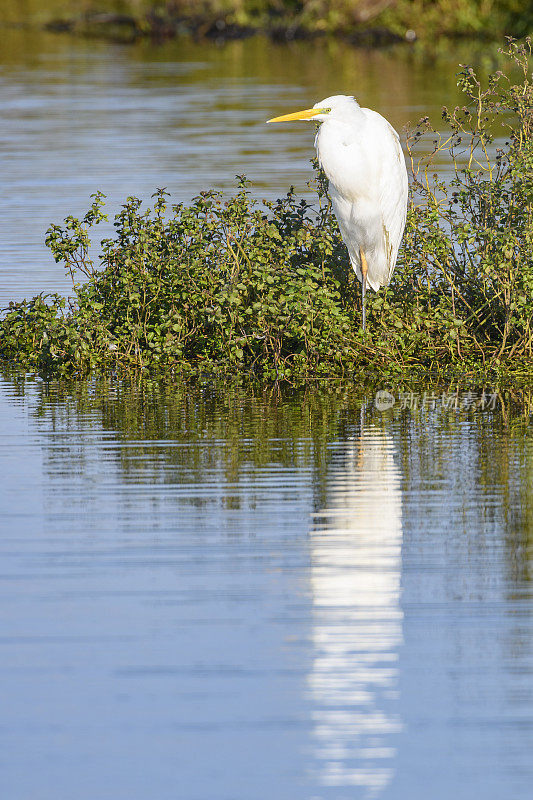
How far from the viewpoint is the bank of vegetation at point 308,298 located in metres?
8.72

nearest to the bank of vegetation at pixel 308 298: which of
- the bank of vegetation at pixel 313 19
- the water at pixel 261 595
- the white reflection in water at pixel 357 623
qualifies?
the water at pixel 261 595

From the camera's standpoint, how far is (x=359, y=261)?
889 centimetres

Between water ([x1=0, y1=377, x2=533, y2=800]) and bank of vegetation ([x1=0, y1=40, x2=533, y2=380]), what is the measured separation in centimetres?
98

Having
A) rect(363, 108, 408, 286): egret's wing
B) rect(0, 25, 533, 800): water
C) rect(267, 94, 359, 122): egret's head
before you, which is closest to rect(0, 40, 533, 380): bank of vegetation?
rect(363, 108, 408, 286): egret's wing

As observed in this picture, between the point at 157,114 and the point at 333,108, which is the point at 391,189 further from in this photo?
the point at 157,114

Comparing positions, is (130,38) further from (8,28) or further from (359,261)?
(359,261)

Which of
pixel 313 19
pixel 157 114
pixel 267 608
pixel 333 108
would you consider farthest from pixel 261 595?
pixel 313 19

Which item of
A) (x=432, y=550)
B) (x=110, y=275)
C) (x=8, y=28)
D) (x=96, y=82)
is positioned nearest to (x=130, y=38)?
(x=8, y=28)

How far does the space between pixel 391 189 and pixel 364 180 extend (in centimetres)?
19

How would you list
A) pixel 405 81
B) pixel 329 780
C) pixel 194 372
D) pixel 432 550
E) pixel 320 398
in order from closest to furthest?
pixel 329 780
pixel 432 550
pixel 320 398
pixel 194 372
pixel 405 81

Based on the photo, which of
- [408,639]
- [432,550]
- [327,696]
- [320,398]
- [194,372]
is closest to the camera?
[327,696]

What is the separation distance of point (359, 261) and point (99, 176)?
8800 millimetres

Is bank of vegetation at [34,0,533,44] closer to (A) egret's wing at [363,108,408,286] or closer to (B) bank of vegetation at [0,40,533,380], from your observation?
(B) bank of vegetation at [0,40,533,380]

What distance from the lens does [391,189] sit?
871cm
